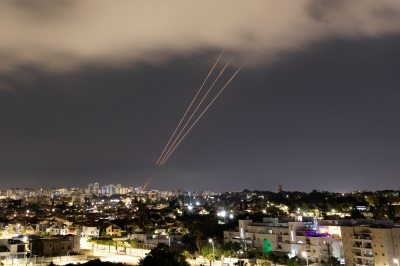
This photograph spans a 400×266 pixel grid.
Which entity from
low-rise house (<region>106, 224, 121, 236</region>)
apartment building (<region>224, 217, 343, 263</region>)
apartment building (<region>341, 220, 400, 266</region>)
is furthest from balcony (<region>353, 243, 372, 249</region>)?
low-rise house (<region>106, 224, 121, 236</region>)

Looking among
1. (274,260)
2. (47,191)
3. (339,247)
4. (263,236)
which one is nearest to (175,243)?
(263,236)

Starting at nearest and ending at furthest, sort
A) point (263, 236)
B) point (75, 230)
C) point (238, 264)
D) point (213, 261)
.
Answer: point (238, 264), point (213, 261), point (263, 236), point (75, 230)

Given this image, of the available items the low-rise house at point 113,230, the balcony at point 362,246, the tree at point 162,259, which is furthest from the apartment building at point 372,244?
the low-rise house at point 113,230

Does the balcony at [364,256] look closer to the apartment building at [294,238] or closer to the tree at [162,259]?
the apartment building at [294,238]

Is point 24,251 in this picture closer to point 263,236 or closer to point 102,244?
point 102,244

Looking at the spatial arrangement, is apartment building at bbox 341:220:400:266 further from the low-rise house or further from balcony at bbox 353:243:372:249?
the low-rise house

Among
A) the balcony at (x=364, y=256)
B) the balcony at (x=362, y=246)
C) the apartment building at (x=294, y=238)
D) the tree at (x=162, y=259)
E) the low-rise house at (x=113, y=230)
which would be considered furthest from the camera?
the low-rise house at (x=113, y=230)

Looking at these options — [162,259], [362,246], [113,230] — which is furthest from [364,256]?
[113,230]

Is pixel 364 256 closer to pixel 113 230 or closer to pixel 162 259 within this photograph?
pixel 162 259
